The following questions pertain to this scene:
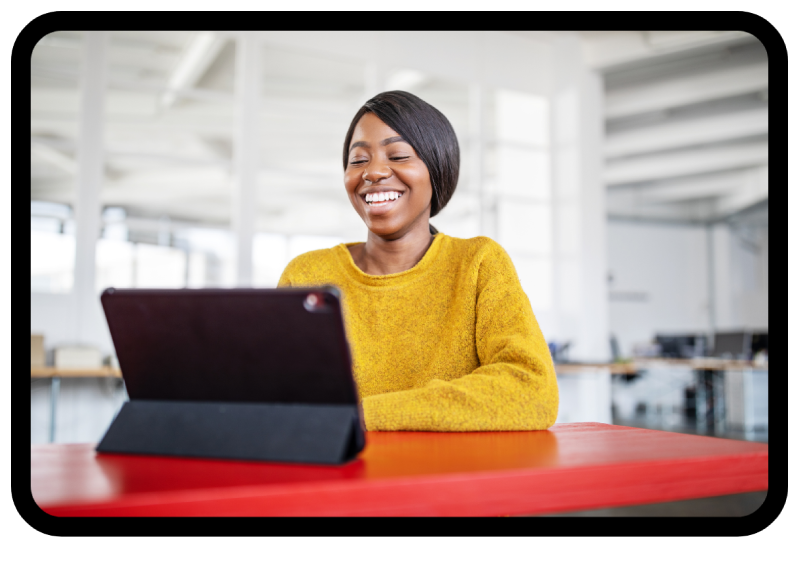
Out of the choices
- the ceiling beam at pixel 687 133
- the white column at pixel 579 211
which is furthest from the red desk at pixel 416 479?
the ceiling beam at pixel 687 133

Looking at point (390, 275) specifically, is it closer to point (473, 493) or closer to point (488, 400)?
point (488, 400)

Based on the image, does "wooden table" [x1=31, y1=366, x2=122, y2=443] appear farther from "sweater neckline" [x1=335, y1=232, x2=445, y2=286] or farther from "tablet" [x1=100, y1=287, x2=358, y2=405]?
"tablet" [x1=100, y1=287, x2=358, y2=405]

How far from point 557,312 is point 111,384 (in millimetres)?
→ 4124

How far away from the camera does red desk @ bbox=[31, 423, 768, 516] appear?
0.48m

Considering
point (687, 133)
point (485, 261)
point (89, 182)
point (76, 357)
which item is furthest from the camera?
point (687, 133)

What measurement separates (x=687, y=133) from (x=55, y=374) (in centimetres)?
806

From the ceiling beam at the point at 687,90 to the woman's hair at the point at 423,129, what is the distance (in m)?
6.68

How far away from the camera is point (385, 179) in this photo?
4.25 ft

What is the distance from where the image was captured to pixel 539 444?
28.4 inches

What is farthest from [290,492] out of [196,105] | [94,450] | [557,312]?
[557,312]

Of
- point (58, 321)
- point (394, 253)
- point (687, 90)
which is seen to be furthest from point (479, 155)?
point (394, 253)

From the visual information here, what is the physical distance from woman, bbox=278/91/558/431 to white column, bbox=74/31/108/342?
11.2ft

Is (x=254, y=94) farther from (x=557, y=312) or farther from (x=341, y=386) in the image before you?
(x=341, y=386)

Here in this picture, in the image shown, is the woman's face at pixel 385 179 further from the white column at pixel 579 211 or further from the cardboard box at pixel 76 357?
the white column at pixel 579 211
